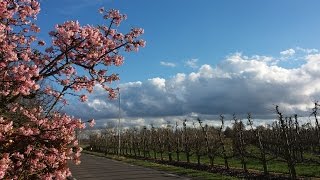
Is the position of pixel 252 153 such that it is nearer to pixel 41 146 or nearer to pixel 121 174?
pixel 121 174

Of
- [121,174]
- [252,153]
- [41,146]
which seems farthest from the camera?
[252,153]

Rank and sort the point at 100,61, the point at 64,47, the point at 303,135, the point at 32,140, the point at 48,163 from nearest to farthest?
the point at 32,140 < the point at 48,163 < the point at 64,47 < the point at 100,61 < the point at 303,135

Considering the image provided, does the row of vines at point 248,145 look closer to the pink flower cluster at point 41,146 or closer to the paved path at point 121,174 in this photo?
the paved path at point 121,174

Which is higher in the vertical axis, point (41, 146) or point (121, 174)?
point (41, 146)

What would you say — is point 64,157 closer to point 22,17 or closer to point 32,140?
point 32,140

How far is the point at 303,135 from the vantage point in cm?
5288

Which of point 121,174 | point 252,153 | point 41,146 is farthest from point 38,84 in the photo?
point 252,153

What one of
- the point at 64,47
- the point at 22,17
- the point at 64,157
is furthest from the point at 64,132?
the point at 22,17

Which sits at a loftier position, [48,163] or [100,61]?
[100,61]

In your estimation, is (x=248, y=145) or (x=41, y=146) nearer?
(x=41, y=146)

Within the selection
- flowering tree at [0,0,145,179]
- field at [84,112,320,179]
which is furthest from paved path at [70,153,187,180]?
flowering tree at [0,0,145,179]

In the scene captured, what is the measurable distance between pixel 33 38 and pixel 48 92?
3.98 ft

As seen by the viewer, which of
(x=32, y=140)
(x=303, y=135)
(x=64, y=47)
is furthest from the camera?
(x=303, y=135)

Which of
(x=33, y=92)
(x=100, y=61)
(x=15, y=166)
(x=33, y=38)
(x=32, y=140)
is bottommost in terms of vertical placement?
(x=15, y=166)
